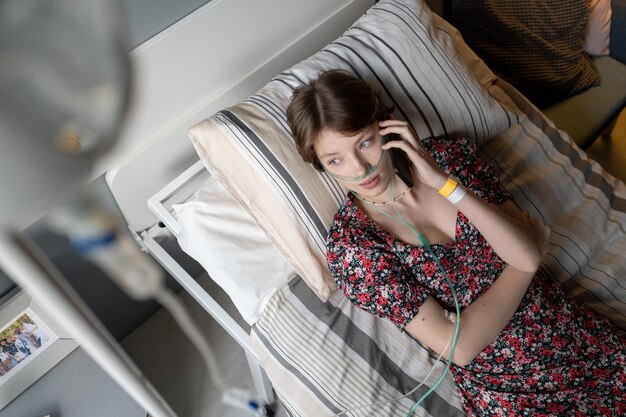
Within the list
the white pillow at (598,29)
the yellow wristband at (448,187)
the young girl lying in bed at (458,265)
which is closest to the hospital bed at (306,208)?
the young girl lying in bed at (458,265)

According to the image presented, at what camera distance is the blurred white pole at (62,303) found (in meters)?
0.31

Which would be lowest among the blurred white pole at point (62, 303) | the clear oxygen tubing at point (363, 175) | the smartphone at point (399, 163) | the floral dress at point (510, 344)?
Result: the floral dress at point (510, 344)

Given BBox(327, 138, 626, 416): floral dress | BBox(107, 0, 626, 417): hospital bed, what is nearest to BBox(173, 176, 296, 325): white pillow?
BBox(107, 0, 626, 417): hospital bed

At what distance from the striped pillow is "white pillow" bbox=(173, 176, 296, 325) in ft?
0.22

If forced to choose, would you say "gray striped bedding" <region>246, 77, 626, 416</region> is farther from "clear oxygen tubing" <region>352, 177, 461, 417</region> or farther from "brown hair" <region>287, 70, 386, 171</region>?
"brown hair" <region>287, 70, 386, 171</region>

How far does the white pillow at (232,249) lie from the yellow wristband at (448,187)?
0.44 meters

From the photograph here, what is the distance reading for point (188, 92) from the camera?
4.63 feet

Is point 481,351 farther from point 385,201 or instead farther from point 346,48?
point 346,48

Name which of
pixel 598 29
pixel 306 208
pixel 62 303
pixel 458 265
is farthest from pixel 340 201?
pixel 598 29

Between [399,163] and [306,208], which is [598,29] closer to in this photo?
[399,163]

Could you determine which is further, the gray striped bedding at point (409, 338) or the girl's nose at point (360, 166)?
the gray striped bedding at point (409, 338)

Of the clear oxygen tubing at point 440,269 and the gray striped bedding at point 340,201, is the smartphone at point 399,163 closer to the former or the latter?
the clear oxygen tubing at point 440,269

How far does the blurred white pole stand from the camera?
308 millimetres

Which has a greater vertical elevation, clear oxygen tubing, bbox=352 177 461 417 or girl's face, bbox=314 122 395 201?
girl's face, bbox=314 122 395 201
